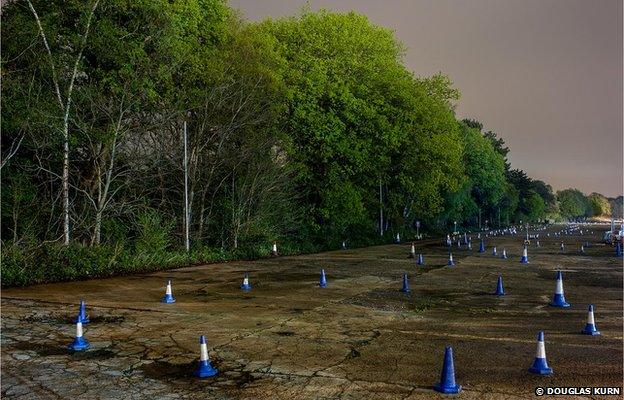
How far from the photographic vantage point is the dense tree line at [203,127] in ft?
66.6

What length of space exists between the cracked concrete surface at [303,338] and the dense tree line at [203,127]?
6.42 m

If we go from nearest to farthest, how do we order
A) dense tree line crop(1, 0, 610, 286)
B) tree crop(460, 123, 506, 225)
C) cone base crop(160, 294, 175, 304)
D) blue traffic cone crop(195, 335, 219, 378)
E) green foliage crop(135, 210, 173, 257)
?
blue traffic cone crop(195, 335, 219, 378) → cone base crop(160, 294, 175, 304) → dense tree line crop(1, 0, 610, 286) → green foliage crop(135, 210, 173, 257) → tree crop(460, 123, 506, 225)

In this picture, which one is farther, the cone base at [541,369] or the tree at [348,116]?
the tree at [348,116]

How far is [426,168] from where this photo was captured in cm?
4291

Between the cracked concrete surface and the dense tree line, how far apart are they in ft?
21.1

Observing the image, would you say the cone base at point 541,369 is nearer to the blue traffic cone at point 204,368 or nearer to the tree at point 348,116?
the blue traffic cone at point 204,368

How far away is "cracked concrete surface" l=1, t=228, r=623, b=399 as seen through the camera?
22.1 ft

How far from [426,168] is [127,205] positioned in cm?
2731

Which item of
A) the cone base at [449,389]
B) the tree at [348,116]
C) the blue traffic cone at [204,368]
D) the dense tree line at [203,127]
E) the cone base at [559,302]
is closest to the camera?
the cone base at [449,389]

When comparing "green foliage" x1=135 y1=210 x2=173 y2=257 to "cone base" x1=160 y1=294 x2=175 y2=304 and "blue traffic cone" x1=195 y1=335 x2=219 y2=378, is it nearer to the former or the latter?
"cone base" x1=160 y1=294 x2=175 y2=304

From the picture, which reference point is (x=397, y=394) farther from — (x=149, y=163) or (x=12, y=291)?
(x=149, y=163)

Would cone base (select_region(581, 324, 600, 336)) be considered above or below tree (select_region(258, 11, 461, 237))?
below

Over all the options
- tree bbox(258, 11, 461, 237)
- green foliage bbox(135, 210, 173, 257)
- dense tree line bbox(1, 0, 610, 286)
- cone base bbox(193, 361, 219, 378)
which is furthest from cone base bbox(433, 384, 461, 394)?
tree bbox(258, 11, 461, 237)

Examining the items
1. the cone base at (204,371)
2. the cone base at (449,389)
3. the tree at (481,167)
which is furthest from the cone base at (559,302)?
the tree at (481,167)
